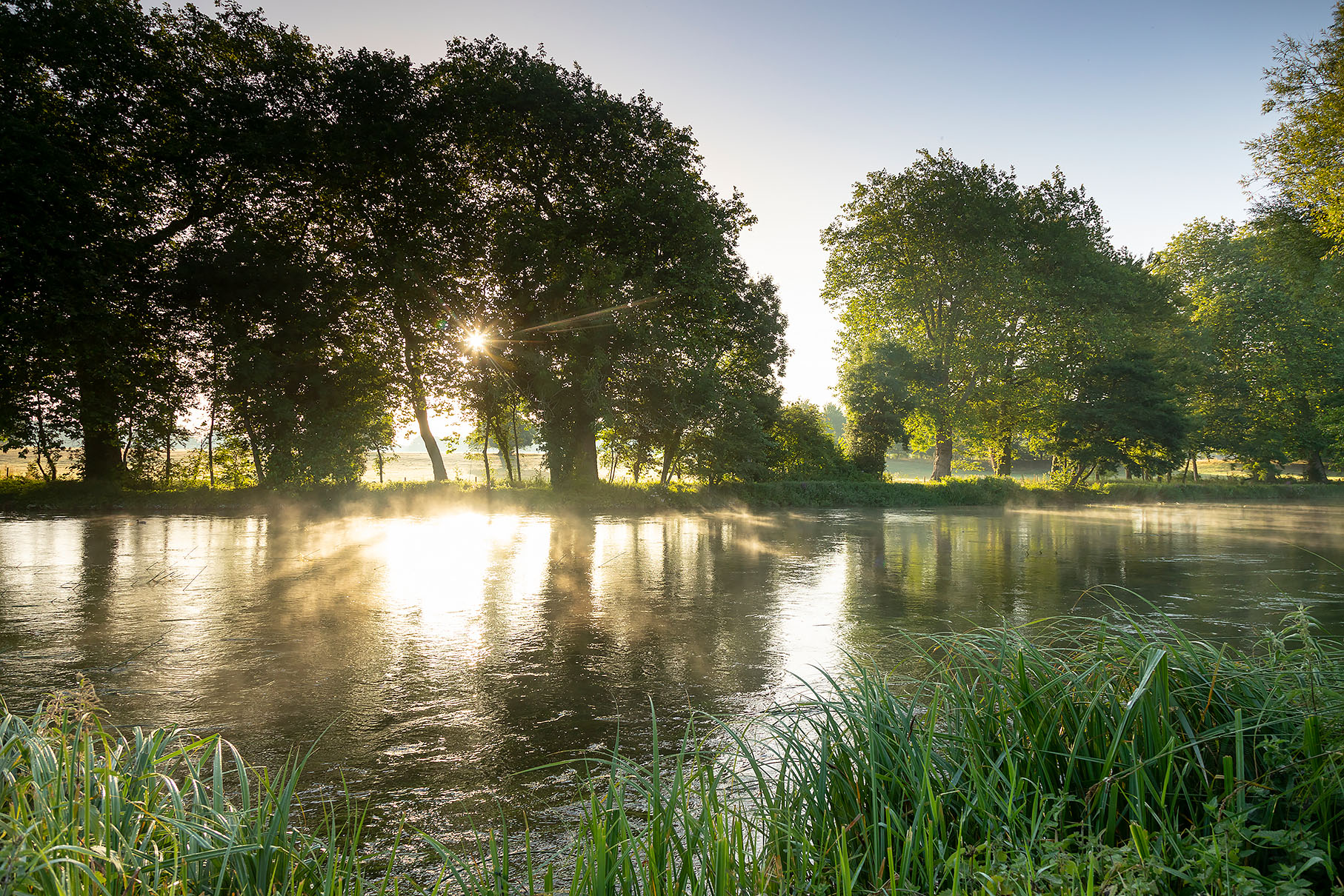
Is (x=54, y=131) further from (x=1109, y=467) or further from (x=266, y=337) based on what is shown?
(x=1109, y=467)

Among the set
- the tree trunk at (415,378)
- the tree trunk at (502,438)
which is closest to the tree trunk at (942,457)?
the tree trunk at (502,438)

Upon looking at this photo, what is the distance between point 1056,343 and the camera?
38438 millimetres

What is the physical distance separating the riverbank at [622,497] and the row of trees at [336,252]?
127cm

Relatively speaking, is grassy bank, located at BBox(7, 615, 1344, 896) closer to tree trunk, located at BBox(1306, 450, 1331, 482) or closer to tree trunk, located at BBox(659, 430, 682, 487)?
tree trunk, located at BBox(659, 430, 682, 487)

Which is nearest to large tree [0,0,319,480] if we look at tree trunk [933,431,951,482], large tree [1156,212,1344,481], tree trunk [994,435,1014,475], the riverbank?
the riverbank

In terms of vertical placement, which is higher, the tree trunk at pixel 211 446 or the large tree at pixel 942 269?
the large tree at pixel 942 269

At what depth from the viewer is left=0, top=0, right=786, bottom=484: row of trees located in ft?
70.6

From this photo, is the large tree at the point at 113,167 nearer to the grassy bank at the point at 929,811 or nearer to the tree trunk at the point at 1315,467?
the grassy bank at the point at 929,811

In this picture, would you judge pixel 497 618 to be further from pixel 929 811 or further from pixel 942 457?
pixel 942 457

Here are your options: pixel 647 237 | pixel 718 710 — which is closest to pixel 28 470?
pixel 647 237

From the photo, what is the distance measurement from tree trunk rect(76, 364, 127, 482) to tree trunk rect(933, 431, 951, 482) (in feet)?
115

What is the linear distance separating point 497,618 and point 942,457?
117ft

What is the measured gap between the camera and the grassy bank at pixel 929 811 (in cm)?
227

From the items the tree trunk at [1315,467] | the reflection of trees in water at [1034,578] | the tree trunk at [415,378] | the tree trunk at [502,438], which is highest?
the tree trunk at [415,378]
